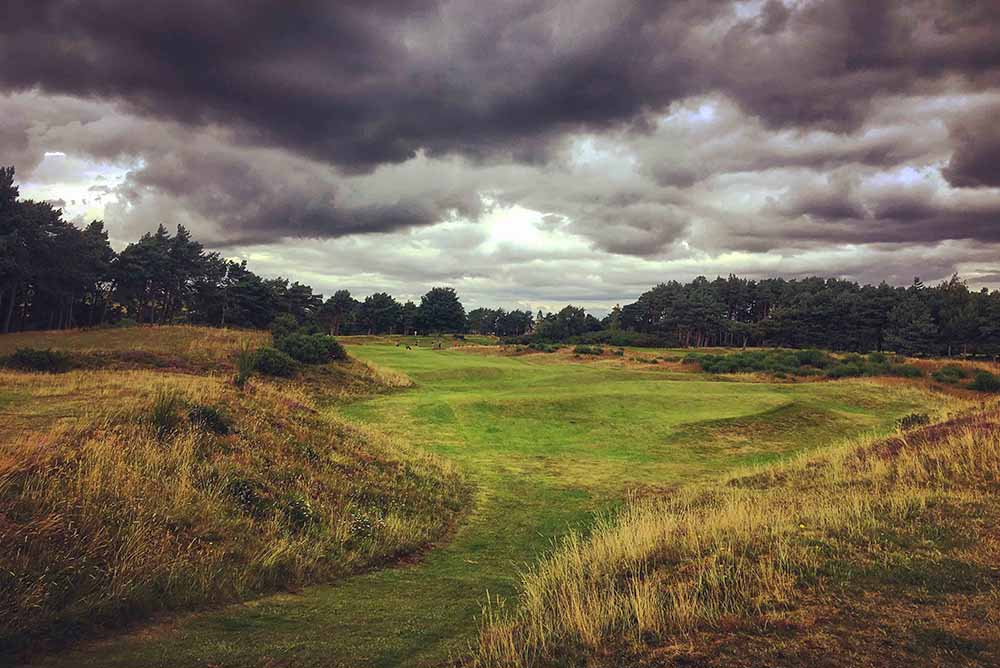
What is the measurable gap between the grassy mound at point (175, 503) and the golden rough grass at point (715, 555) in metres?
4.08

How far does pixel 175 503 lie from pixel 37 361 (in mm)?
26120

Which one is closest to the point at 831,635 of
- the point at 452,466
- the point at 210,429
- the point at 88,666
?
the point at 88,666

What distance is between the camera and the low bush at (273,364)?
37656 millimetres

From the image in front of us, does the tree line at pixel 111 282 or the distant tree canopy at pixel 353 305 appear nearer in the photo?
the tree line at pixel 111 282

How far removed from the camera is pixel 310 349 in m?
43.2

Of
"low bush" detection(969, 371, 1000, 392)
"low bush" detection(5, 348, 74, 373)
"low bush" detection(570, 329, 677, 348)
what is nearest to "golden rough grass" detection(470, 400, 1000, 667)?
"low bush" detection(5, 348, 74, 373)

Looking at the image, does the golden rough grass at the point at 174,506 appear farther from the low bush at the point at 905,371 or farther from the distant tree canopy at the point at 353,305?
the low bush at the point at 905,371

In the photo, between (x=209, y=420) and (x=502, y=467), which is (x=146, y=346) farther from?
(x=502, y=467)

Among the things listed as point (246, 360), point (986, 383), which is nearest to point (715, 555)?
point (246, 360)

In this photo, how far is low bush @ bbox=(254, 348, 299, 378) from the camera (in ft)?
124

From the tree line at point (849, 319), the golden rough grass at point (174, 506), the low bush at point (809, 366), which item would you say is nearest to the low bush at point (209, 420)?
the golden rough grass at point (174, 506)

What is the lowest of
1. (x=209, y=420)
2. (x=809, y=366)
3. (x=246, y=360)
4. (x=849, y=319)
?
(x=809, y=366)

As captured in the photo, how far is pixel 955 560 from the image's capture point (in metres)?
7.21

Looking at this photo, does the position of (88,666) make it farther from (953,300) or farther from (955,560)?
(953,300)
